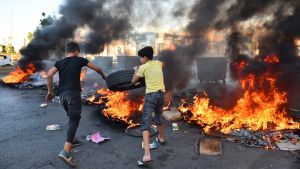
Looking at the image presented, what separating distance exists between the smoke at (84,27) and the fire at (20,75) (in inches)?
12.5

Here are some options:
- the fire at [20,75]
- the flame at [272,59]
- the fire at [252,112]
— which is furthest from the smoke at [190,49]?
the fire at [20,75]

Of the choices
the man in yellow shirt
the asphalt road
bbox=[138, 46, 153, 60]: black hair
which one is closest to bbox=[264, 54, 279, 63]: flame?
the asphalt road

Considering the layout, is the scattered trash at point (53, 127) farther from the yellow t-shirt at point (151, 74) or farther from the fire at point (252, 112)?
the fire at point (252, 112)

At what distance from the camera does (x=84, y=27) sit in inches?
587

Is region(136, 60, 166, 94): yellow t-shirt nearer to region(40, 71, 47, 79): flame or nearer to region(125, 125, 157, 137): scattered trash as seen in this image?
region(125, 125, 157, 137): scattered trash

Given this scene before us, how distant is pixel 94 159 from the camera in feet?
16.1

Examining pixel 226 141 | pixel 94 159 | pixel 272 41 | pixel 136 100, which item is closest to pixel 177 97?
pixel 136 100

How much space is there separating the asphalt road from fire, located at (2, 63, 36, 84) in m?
9.00

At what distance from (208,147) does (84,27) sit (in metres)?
11.5

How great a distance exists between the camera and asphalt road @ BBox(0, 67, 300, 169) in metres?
4.68

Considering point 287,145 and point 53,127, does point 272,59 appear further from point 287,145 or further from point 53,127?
point 53,127

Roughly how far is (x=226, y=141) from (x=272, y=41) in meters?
4.60

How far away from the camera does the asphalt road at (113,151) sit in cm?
468

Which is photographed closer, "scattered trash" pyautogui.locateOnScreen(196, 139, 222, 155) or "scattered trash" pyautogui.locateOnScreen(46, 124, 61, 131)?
"scattered trash" pyautogui.locateOnScreen(196, 139, 222, 155)
